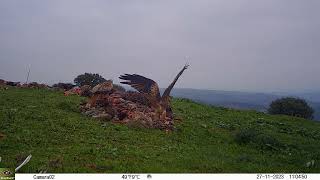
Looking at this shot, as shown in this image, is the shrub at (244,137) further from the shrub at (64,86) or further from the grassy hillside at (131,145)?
the shrub at (64,86)

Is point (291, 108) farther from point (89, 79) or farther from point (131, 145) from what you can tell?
point (131, 145)

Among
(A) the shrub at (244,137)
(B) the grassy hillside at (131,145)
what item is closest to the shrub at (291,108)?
(B) the grassy hillside at (131,145)

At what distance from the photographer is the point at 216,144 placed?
22797 mm

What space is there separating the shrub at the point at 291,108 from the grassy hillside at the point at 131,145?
110ft

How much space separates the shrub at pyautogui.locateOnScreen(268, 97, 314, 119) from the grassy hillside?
33.6 metres

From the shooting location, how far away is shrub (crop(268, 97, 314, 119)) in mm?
62938

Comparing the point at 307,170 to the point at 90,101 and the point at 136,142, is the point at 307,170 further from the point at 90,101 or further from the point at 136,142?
the point at 90,101

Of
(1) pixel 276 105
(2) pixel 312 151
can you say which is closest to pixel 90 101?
(2) pixel 312 151

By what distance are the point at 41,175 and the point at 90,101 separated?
15.4m

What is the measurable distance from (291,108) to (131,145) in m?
48.3

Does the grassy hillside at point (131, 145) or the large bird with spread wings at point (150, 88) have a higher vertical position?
the large bird with spread wings at point (150, 88)

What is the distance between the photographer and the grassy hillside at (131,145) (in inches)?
630
